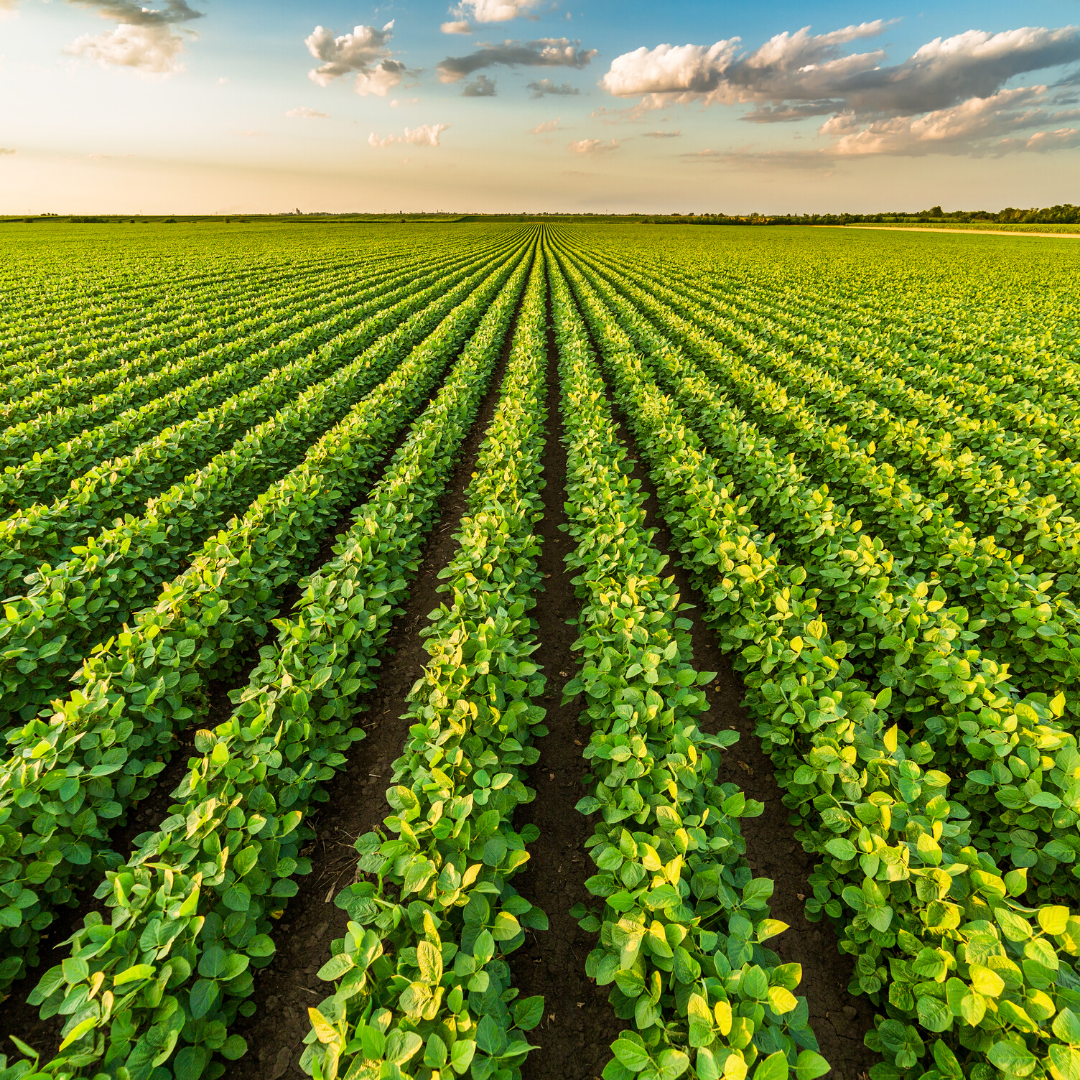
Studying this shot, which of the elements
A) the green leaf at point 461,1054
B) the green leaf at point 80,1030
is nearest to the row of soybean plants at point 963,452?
the green leaf at point 461,1054

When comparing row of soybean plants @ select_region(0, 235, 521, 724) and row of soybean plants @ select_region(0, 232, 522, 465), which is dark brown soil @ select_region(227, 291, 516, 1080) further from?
row of soybean plants @ select_region(0, 232, 522, 465)

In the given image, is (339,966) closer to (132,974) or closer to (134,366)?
(132,974)

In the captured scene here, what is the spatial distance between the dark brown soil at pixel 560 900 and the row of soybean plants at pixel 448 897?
24cm

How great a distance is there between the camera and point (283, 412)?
31.7 feet

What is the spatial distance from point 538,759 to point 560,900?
1003 mm

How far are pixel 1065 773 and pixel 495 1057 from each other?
365cm

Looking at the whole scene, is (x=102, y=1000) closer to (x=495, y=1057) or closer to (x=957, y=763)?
(x=495, y=1057)

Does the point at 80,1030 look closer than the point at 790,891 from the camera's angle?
Yes

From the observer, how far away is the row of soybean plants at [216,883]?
7.45ft

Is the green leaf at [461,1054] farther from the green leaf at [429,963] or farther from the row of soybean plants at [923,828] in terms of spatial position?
the row of soybean plants at [923,828]

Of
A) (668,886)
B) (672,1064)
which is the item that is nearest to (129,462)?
(668,886)

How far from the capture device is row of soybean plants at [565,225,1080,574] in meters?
6.11

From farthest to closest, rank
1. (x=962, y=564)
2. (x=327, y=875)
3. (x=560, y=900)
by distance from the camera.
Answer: (x=962, y=564)
(x=327, y=875)
(x=560, y=900)

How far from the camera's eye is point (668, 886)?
251 centimetres
